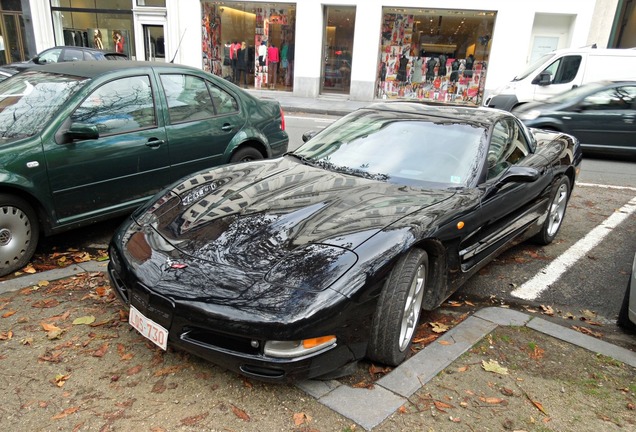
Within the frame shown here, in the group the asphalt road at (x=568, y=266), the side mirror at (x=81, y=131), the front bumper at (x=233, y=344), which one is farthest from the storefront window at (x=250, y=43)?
the front bumper at (x=233, y=344)

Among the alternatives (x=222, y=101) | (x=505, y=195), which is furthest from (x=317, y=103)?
(x=505, y=195)

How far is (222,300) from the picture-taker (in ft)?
8.13

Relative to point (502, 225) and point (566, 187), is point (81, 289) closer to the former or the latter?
point (502, 225)

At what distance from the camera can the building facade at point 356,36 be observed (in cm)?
1698

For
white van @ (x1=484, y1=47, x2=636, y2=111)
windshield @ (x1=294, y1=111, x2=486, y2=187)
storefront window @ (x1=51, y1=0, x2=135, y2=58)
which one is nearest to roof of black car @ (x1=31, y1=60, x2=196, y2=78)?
windshield @ (x1=294, y1=111, x2=486, y2=187)

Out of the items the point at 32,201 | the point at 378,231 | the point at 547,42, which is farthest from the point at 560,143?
the point at 547,42

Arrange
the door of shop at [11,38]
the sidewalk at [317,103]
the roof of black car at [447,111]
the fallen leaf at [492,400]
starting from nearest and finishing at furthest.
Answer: the fallen leaf at [492,400] < the roof of black car at [447,111] < the sidewalk at [317,103] < the door of shop at [11,38]

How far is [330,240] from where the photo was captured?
282 centimetres

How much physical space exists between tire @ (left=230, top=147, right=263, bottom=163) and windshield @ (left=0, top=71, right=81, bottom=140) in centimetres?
174

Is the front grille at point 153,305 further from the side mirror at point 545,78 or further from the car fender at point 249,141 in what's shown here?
the side mirror at point 545,78

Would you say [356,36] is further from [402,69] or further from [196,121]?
[196,121]

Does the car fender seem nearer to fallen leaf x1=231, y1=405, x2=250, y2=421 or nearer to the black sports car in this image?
the black sports car

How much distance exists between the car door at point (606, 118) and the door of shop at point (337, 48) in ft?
33.1

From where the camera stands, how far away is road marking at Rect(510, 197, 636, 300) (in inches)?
167
